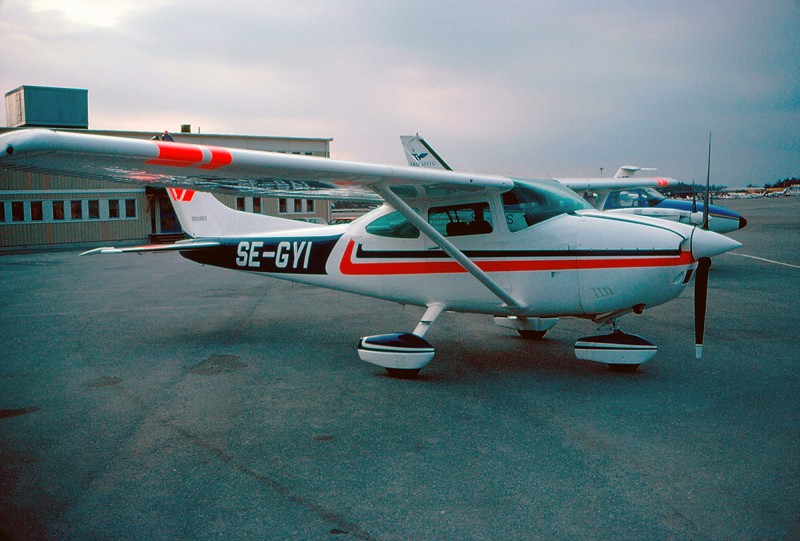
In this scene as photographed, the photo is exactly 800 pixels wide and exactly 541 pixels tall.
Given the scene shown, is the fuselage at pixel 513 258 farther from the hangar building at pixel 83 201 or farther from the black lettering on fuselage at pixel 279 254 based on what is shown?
the hangar building at pixel 83 201

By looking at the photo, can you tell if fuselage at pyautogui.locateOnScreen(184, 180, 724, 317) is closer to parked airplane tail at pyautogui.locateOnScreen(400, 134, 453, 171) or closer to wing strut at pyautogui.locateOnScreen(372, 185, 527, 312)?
wing strut at pyautogui.locateOnScreen(372, 185, 527, 312)

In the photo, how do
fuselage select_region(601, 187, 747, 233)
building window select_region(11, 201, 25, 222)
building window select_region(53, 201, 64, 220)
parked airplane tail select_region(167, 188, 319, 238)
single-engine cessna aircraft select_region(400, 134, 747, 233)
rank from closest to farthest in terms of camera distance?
1. parked airplane tail select_region(167, 188, 319, 238)
2. single-engine cessna aircraft select_region(400, 134, 747, 233)
3. fuselage select_region(601, 187, 747, 233)
4. building window select_region(11, 201, 25, 222)
5. building window select_region(53, 201, 64, 220)

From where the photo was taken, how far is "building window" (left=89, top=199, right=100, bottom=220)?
27.2 metres

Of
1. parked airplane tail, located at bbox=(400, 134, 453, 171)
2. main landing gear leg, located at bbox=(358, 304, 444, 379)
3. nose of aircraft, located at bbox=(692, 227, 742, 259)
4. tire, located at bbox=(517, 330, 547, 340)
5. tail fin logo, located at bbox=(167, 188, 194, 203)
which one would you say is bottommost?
tire, located at bbox=(517, 330, 547, 340)

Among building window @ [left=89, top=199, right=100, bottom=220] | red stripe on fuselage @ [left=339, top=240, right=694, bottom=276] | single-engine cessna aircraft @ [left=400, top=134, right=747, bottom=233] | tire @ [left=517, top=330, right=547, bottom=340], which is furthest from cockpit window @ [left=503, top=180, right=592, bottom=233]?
building window @ [left=89, top=199, right=100, bottom=220]

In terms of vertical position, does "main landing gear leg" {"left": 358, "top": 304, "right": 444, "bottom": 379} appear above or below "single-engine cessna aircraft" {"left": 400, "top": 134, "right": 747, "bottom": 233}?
below

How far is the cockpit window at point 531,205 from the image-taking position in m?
6.62

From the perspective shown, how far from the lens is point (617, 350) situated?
6379 millimetres

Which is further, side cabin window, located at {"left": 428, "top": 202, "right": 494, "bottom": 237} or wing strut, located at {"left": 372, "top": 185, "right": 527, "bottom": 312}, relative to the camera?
side cabin window, located at {"left": 428, "top": 202, "right": 494, "bottom": 237}

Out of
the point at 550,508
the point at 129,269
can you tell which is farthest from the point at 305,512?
the point at 129,269

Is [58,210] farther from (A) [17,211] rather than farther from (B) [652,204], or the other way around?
(B) [652,204]

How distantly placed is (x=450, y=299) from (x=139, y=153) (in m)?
3.91

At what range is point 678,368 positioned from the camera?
6.68 meters

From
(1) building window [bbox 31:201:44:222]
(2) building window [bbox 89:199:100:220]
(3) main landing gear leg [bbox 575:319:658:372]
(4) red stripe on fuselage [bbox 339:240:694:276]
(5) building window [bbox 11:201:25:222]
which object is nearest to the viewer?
(4) red stripe on fuselage [bbox 339:240:694:276]
